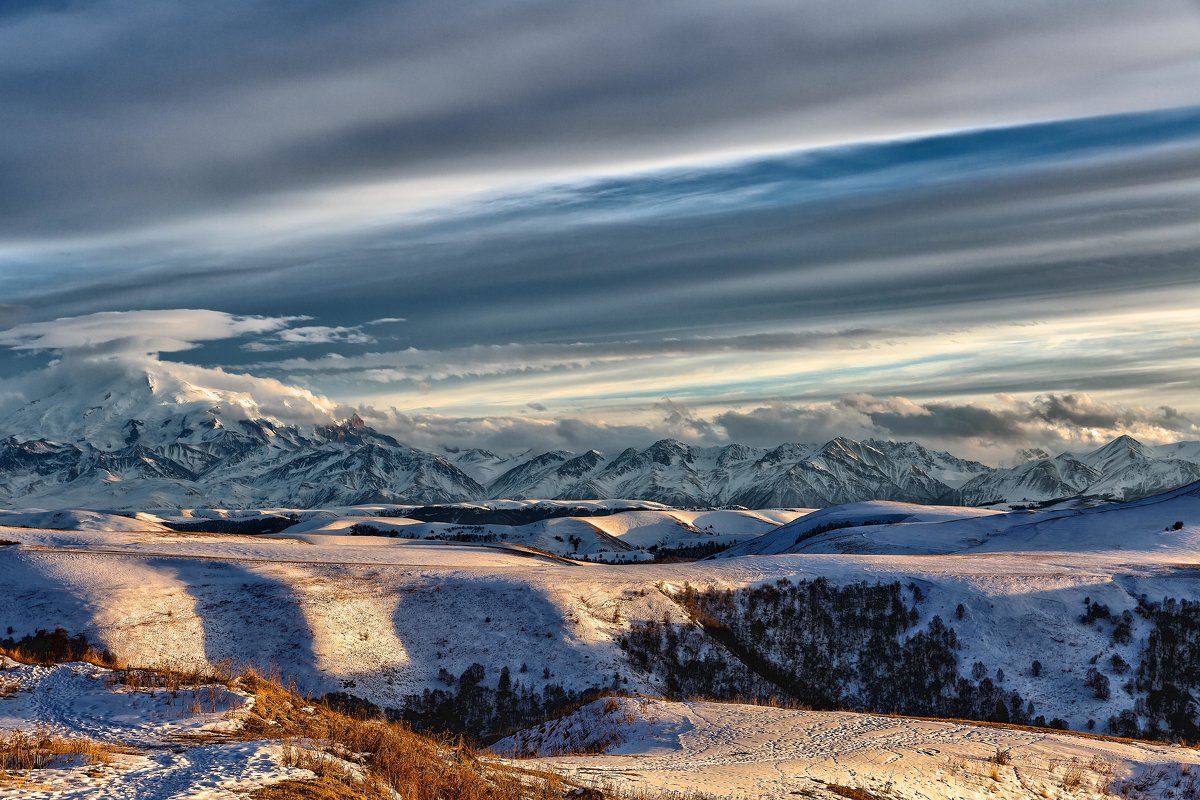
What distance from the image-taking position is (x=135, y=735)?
81.6 feet

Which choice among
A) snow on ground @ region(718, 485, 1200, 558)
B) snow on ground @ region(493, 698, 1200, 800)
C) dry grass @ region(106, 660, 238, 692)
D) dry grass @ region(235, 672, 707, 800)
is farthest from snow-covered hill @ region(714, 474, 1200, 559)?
dry grass @ region(106, 660, 238, 692)

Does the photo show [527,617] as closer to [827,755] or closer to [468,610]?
[468,610]

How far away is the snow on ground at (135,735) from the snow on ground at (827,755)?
8.87m

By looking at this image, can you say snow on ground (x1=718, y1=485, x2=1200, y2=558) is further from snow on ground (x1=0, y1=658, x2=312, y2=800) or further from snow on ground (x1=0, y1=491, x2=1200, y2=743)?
snow on ground (x1=0, y1=658, x2=312, y2=800)

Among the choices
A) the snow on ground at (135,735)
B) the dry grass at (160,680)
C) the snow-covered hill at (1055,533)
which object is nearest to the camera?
the snow on ground at (135,735)

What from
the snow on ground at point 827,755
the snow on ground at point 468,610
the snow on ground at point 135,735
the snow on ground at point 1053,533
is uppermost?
the snow on ground at point 135,735

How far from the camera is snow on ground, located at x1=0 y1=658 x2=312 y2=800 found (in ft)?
61.6

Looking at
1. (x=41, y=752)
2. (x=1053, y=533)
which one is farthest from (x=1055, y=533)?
(x=41, y=752)

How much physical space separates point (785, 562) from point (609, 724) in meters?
51.0

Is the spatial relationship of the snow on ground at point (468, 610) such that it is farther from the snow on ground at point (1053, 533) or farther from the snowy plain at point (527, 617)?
the snow on ground at point (1053, 533)

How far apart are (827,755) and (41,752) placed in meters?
24.4

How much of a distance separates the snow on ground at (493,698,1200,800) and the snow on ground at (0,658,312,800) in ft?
29.1

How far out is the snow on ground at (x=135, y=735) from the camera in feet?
61.6

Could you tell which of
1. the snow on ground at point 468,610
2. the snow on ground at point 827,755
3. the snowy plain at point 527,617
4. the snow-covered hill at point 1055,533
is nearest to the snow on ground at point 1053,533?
the snow-covered hill at point 1055,533
